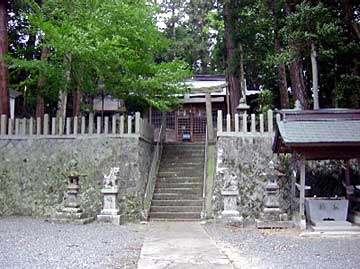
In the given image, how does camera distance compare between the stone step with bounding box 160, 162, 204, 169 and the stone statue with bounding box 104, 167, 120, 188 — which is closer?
the stone statue with bounding box 104, 167, 120, 188

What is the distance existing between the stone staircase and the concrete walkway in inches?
56.9

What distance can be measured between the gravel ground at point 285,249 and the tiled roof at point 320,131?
1.96m

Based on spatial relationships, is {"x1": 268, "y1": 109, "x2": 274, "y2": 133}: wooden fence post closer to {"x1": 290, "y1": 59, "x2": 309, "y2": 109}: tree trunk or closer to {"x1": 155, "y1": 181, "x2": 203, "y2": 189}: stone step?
{"x1": 290, "y1": 59, "x2": 309, "y2": 109}: tree trunk

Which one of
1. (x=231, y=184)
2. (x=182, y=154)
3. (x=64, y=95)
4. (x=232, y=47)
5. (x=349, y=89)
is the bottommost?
(x=231, y=184)

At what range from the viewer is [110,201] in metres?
9.66

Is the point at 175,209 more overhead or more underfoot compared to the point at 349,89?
more underfoot

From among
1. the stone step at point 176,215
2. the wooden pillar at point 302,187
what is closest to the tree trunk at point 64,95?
the stone step at point 176,215

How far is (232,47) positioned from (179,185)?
5.48 m

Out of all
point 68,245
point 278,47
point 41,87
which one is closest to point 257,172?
point 278,47

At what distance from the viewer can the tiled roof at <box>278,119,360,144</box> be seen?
8023 mm

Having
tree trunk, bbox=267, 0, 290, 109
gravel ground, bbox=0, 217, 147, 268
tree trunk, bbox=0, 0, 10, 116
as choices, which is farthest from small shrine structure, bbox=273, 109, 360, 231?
tree trunk, bbox=0, 0, 10, 116

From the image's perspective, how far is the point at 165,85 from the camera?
11.1m

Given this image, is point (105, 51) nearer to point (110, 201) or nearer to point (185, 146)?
point (110, 201)

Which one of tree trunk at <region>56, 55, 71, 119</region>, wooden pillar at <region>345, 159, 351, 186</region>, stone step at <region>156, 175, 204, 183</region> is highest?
tree trunk at <region>56, 55, 71, 119</region>
